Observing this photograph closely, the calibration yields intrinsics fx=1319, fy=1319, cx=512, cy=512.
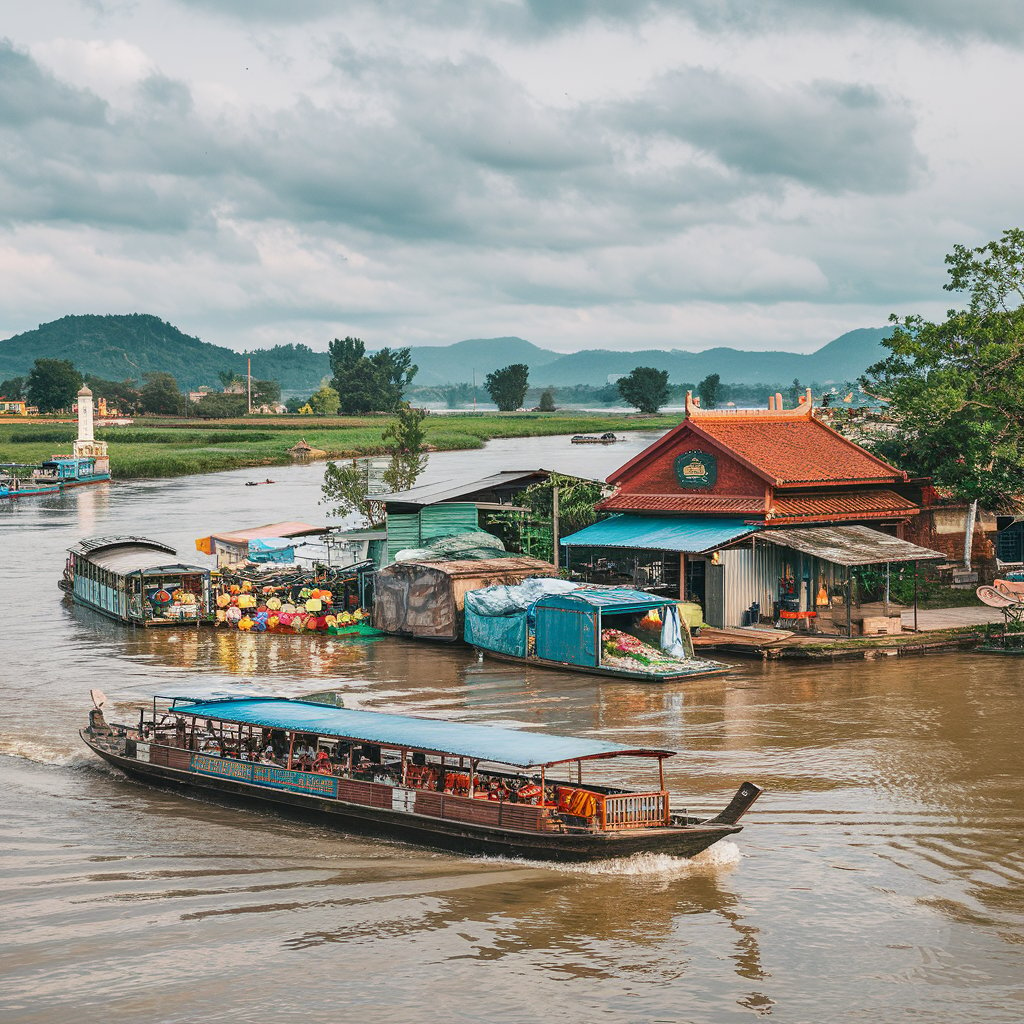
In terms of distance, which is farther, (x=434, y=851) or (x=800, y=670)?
(x=800, y=670)

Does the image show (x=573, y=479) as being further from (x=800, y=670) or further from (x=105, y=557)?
(x=105, y=557)

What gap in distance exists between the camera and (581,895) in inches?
708

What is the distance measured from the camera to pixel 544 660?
33.2 metres

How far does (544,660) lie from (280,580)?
1308cm

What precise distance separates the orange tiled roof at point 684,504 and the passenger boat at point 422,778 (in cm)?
1535

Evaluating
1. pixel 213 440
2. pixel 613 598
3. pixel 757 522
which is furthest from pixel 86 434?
pixel 613 598

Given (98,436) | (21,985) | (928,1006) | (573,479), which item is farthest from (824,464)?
(98,436)

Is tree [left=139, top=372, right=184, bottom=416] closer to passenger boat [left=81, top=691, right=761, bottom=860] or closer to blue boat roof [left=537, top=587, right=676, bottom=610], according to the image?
blue boat roof [left=537, top=587, right=676, bottom=610]

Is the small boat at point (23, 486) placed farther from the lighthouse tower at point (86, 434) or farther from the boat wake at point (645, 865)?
the boat wake at point (645, 865)

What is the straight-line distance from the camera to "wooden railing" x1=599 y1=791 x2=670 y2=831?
61.5 ft

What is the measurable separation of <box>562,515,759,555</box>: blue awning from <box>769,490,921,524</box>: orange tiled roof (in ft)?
4.12

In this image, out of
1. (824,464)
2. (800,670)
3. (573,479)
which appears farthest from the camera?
(573,479)

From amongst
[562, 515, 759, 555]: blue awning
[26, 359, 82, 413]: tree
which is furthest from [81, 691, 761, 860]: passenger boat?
[26, 359, 82, 413]: tree

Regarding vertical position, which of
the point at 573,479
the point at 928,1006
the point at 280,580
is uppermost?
the point at 573,479
